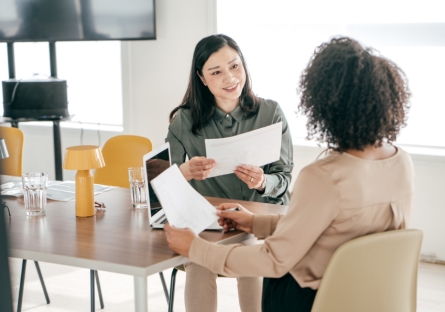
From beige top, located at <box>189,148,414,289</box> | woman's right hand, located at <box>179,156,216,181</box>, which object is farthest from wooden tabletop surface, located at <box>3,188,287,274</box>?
beige top, located at <box>189,148,414,289</box>

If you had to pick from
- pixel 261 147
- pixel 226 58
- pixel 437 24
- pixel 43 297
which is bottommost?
pixel 43 297

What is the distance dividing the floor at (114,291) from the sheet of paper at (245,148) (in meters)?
1.00

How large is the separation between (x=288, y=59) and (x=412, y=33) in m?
0.86

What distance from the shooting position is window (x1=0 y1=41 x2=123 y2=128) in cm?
448

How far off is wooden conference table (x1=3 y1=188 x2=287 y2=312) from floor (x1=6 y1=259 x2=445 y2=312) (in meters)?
0.97

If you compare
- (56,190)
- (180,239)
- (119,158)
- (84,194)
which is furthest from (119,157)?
(180,239)

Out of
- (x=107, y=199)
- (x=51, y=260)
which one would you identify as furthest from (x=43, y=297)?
(x=51, y=260)

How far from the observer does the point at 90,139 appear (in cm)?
453

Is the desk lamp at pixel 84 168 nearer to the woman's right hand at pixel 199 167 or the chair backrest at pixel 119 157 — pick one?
the woman's right hand at pixel 199 167

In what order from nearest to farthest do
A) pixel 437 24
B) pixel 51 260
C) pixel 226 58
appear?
pixel 51 260
pixel 226 58
pixel 437 24

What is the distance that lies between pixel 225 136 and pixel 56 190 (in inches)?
30.1

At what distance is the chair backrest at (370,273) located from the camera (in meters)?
1.11

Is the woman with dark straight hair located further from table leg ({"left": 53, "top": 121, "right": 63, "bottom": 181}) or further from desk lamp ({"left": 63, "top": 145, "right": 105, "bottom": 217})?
table leg ({"left": 53, "top": 121, "right": 63, "bottom": 181})

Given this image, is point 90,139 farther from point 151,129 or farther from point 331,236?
point 331,236
